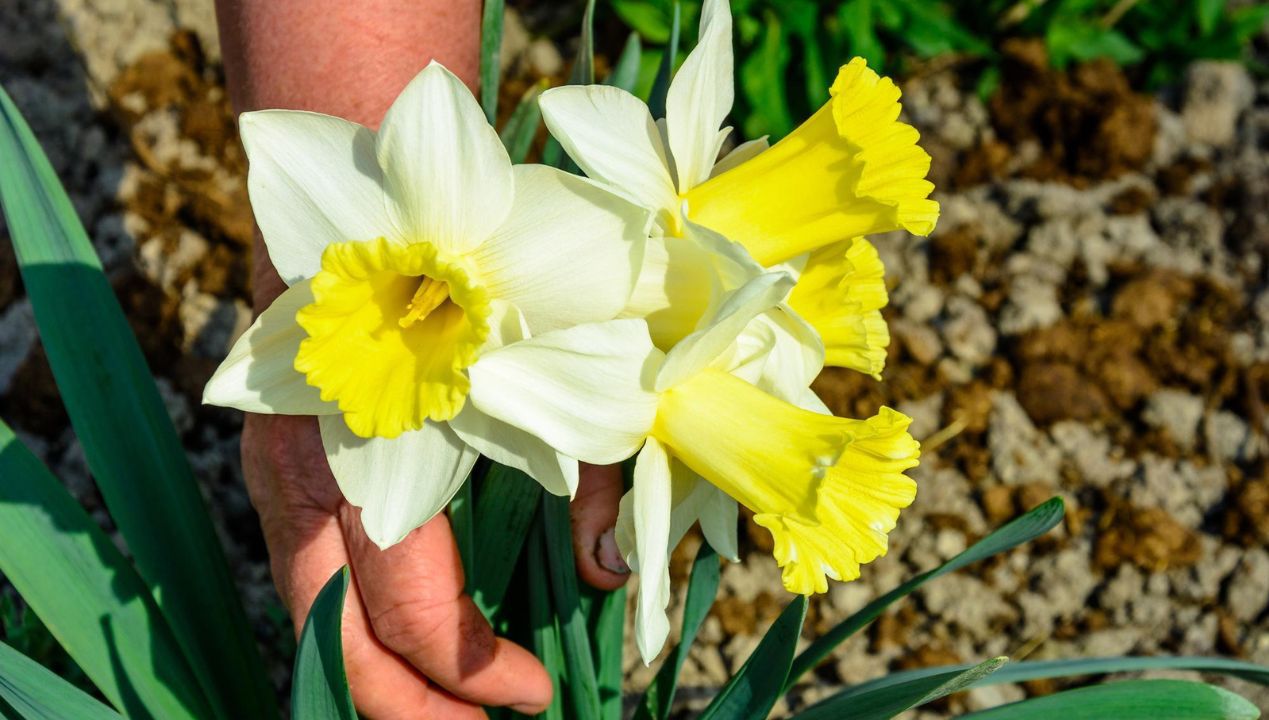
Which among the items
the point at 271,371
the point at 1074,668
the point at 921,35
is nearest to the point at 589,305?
the point at 271,371

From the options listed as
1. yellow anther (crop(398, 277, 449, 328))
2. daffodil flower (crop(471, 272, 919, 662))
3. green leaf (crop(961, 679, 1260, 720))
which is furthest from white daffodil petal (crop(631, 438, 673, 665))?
green leaf (crop(961, 679, 1260, 720))

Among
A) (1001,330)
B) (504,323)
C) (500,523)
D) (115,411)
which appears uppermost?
(504,323)

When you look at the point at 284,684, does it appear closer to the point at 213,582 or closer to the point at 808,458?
the point at 213,582

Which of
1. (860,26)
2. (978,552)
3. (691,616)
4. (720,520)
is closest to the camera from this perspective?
(720,520)

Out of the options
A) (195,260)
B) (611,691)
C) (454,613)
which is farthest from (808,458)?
(195,260)

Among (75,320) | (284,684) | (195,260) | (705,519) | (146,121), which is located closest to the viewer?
(705,519)

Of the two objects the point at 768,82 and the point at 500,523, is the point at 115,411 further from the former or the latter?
the point at 768,82

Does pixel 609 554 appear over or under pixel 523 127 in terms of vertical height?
under
